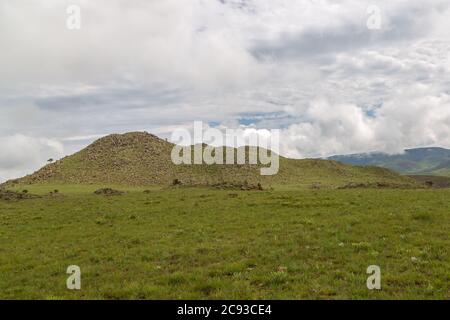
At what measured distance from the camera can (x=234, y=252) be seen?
70.7ft

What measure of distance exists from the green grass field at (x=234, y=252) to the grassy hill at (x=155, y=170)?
159 ft

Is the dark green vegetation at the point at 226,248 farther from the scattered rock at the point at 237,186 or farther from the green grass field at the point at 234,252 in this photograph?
the scattered rock at the point at 237,186

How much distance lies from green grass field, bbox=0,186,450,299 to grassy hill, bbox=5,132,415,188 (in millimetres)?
48460

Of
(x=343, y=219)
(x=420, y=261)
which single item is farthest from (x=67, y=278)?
(x=343, y=219)

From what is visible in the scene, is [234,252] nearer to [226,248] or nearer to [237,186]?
[226,248]

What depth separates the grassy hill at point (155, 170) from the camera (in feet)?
303

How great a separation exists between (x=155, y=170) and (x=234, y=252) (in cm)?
8050

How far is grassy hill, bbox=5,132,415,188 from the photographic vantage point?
3639 inches

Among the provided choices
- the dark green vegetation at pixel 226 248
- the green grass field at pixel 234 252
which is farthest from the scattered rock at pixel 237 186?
the green grass field at pixel 234 252

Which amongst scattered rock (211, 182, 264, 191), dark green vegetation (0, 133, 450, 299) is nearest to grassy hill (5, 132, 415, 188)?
scattered rock (211, 182, 264, 191)

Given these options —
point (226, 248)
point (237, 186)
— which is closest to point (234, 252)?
point (226, 248)
